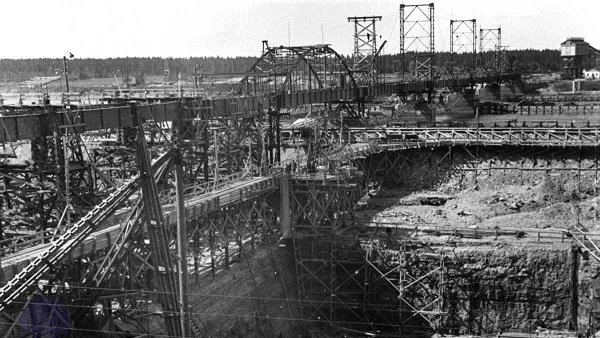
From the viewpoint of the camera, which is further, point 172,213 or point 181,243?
point 172,213

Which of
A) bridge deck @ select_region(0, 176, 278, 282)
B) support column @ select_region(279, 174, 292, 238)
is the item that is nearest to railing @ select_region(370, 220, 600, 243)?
support column @ select_region(279, 174, 292, 238)

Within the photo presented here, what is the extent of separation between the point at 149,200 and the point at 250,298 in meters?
9.59

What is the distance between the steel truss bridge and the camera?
21328mm

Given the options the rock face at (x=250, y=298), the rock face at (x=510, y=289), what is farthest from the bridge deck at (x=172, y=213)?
the rock face at (x=510, y=289)

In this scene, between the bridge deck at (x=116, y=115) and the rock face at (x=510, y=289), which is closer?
the bridge deck at (x=116, y=115)

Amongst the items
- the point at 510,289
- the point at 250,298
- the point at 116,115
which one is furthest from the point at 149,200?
the point at 510,289

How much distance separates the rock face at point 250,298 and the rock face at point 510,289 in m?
7.38

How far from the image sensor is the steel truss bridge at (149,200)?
21.3m

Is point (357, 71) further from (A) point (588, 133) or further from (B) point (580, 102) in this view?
(B) point (580, 102)

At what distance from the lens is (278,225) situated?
34000 millimetres

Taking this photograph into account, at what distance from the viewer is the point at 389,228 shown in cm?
3531

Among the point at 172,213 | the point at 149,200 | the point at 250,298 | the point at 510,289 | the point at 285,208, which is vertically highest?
the point at 149,200

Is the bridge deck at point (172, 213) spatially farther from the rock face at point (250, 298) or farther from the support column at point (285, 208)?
the rock face at point (250, 298)

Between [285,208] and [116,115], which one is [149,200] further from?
[285,208]
